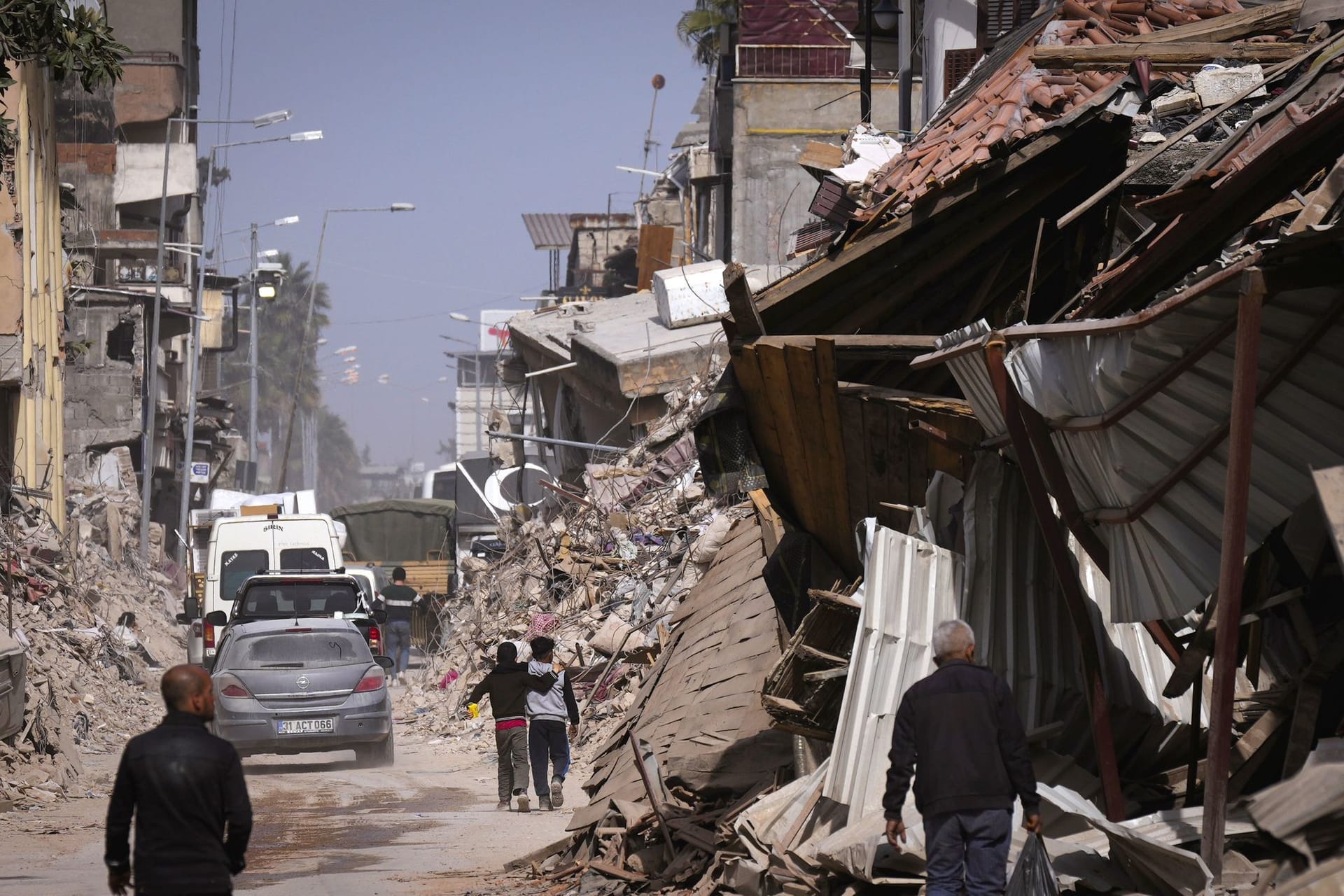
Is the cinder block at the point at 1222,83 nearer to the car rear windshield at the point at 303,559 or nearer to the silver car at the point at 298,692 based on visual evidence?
the silver car at the point at 298,692

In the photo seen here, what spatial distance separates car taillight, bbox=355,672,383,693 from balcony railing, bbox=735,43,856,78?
22571 millimetres

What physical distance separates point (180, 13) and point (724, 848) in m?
54.2

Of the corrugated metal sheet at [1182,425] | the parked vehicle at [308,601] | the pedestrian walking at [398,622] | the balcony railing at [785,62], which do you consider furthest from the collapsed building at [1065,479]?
the balcony railing at [785,62]

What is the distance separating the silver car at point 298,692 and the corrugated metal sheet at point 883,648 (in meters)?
9.79

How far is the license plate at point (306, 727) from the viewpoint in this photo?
16.5 metres

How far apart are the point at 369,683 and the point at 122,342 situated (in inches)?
1293

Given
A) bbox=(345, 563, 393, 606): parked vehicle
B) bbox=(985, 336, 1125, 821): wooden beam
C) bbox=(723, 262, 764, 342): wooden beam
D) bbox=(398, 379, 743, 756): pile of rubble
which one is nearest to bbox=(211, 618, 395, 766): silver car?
bbox=(398, 379, 743, 756): pile of rubble

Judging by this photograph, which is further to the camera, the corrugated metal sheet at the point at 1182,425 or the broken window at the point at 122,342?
the broken window at the point at 122,342

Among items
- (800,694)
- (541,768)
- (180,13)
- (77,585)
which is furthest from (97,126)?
(800,694)

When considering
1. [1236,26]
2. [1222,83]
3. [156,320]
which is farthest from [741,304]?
[156,320]

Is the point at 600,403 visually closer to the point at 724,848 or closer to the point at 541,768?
the point at 541,768

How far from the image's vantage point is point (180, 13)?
186 ft

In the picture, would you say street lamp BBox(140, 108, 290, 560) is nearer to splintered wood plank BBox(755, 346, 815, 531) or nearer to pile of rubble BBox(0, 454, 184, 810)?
pile of rubble BBox(0, 454, 184, 810)

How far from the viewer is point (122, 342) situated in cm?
4662
